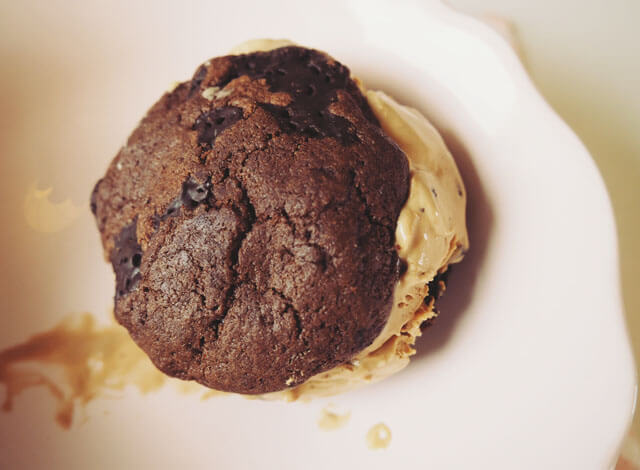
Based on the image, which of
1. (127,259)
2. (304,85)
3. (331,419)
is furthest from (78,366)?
(304,85)

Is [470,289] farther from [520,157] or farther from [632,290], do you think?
[632,290]

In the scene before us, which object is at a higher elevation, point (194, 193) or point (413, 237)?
point (194, 193)

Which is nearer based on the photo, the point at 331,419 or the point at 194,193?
the point at 194,193

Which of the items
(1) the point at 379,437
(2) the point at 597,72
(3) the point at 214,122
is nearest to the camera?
(3) the point at 214,122

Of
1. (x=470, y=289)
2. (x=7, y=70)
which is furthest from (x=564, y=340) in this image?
(x=7, y=70)

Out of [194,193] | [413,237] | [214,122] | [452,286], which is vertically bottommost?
[452,286]

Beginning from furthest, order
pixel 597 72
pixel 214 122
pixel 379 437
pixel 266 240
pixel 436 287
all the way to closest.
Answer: pixel 597 72, pixel 379 437, pixel 436 287, pixel 214 122, pixel 266 240

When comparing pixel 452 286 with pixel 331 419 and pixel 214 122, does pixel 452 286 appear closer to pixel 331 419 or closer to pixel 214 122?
pixel 331 419

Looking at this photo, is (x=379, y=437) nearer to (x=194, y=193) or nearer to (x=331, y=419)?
(x=331, y=419)
